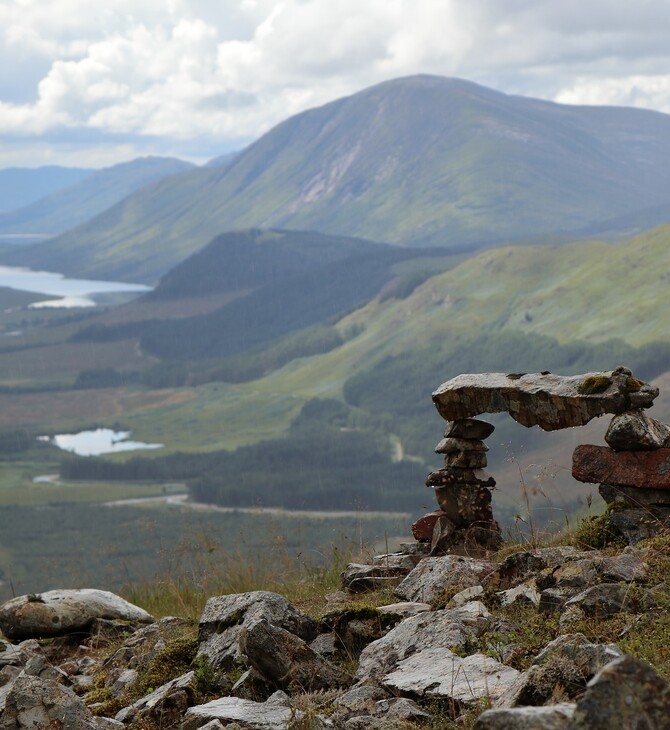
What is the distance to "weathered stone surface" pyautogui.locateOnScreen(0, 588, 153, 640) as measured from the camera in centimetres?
1437

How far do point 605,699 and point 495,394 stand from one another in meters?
8.36

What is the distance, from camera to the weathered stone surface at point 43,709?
8.53m

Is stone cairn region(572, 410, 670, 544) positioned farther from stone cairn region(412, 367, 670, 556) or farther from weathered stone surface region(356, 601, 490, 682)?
weathered stone surface region(356, 601, 490, 682)

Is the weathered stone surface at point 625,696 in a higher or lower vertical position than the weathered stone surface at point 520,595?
higher

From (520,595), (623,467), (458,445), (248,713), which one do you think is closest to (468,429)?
(458,445)

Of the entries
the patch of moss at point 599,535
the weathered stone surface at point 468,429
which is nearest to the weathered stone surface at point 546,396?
the weathered stone surface at point 468,429

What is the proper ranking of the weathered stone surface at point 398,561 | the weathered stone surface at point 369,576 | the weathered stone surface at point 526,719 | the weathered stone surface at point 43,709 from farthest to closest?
the weathered stone surface at point 398,561, the weathered stone surface at point 369,576, the weathered stone surface at point 43,709, the weathered stone surface at point 526,719

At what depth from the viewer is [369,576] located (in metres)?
13.2

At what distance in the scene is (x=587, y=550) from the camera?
11.6 meters

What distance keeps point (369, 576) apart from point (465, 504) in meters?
1.96

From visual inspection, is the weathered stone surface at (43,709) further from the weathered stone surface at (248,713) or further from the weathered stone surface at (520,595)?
the weathered stone surface at (520,595)

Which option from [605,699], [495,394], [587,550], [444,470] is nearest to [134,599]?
[444,470]

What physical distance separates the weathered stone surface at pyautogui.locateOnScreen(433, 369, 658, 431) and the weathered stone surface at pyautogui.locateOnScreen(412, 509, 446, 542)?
1.37 meters

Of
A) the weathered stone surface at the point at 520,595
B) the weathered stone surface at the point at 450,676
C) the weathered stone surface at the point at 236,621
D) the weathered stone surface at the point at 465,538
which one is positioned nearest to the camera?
the weathered stone surface at the point at 450,676
